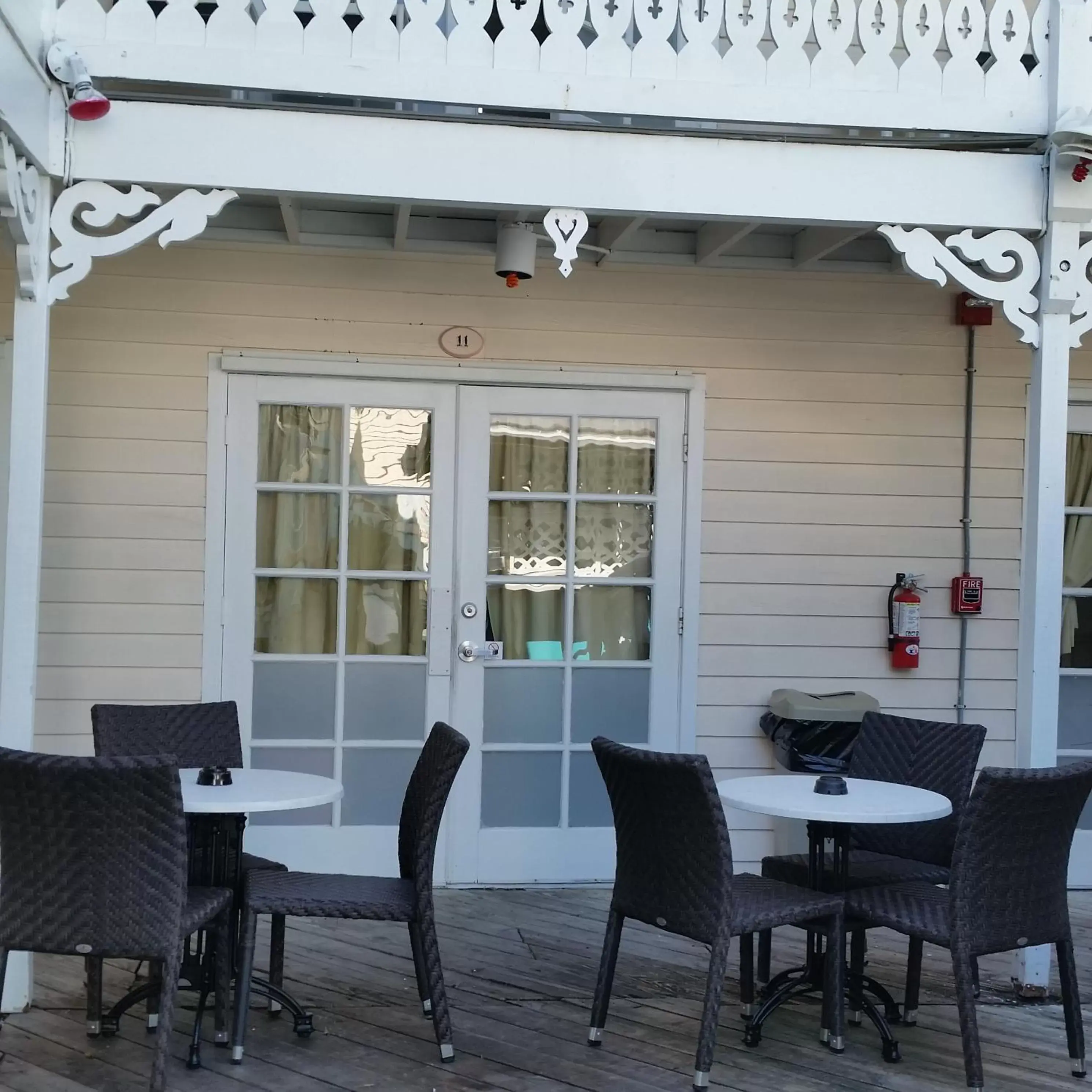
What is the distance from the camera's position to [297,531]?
206 inches

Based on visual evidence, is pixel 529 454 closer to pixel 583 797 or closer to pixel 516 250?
pixel 516 250

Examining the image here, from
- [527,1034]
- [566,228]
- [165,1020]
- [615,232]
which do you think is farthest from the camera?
[615,232]

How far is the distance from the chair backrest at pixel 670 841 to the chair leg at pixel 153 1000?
1.24 metres

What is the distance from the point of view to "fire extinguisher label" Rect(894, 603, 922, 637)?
536cm

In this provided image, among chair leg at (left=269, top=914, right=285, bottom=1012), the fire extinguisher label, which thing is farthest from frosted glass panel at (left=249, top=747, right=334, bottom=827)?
the fire extinguisher label

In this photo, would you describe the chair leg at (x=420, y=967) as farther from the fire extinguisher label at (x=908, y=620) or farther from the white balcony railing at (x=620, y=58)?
the fire extinguisher label at (x=908, y=620)

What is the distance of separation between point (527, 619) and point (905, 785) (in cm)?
178

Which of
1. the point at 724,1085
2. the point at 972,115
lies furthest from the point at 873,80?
the point at 724,1085

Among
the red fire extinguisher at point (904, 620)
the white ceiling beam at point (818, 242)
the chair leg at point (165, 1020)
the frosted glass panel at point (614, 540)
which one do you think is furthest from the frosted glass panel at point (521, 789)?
the chair leg at point (165, 1020)

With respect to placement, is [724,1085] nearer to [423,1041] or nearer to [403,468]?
[423,1041]

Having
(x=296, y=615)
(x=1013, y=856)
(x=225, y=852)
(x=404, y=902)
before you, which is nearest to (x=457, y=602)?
(x=296, y=615)

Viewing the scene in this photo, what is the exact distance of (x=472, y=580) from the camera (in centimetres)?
529

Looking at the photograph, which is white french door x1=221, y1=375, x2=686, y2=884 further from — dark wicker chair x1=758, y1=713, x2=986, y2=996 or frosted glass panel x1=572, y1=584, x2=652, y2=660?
dark wicker chair x1=758, y1=713, x2=986, y2=996

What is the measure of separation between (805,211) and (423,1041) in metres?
2.73
